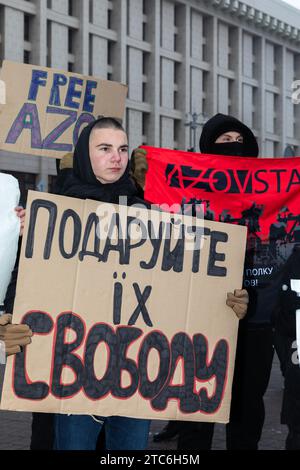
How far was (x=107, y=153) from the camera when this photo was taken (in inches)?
137

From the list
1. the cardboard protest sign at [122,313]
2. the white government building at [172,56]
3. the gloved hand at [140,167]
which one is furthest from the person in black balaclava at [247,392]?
the white government building at [172,56]

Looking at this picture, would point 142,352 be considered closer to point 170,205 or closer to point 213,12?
point 170,205

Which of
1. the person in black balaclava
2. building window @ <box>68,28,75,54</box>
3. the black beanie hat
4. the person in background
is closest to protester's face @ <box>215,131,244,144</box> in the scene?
the black beanie hat

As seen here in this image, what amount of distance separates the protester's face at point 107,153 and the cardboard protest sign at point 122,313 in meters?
0.14

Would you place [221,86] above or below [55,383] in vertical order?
above

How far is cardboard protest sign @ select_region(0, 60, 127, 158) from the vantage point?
570 cm

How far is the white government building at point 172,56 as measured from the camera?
4478 cm

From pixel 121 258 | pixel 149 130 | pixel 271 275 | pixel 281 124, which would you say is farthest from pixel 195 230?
pixel 281 124

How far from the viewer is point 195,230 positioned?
12.3ft

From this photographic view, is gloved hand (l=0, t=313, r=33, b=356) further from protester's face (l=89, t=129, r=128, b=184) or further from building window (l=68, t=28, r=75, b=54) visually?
building window (l=68, t=28, r=75, b=54)

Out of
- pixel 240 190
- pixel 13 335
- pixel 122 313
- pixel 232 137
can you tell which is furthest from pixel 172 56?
pixel 13 335

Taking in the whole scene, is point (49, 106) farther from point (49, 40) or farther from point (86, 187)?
point (49, 40)

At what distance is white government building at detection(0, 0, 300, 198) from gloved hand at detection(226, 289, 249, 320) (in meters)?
35.8

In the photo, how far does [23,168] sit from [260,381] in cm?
4060
